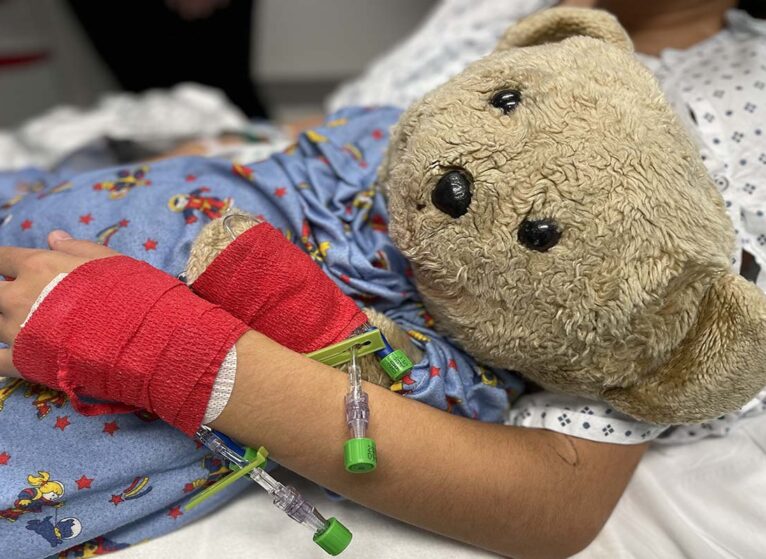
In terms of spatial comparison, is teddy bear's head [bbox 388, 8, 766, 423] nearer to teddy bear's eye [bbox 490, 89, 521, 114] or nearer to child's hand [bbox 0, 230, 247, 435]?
teddy bear's eye [bbox 490, 89, 521, 114]

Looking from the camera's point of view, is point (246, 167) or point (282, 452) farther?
point (246, 167)

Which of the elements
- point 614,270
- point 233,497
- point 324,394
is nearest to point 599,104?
point 614,270

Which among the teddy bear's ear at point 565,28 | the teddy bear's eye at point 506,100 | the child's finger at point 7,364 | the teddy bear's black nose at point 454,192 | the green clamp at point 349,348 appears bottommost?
the green clamp at point 349,348

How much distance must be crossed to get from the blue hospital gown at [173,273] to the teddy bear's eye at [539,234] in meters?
0.18

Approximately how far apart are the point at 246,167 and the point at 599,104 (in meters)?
0.42

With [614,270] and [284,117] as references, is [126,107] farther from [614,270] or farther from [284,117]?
[614,270]

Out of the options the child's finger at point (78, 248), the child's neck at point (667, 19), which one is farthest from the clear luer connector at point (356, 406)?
the child's neck at point (667, 19)

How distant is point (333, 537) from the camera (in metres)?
0.55

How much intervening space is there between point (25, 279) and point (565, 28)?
59 centimetres

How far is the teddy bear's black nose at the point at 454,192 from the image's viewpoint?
0.52 meters

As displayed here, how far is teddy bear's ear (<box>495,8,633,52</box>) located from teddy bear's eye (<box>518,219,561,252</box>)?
0.85 feet

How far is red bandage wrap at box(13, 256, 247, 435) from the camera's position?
0.52 metres

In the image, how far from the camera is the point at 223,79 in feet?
5.38

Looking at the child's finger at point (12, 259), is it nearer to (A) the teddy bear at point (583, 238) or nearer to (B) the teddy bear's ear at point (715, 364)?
(A) the teddy bear at point (583, 238)
